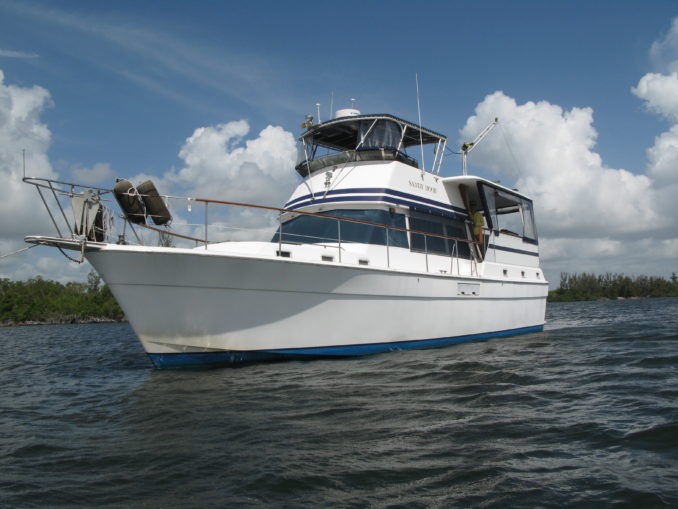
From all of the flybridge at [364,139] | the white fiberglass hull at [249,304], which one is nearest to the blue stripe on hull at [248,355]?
the white fiberglass hull at [249,304]

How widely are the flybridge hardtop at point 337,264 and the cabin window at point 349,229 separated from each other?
1.1 inches

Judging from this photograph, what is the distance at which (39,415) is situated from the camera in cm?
507

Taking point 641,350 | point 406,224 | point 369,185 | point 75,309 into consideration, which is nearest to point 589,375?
point 641,350

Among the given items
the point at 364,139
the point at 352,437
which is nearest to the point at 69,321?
the point at 364,139

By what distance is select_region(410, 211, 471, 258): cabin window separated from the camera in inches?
391

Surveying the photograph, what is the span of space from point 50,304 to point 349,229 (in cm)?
5580

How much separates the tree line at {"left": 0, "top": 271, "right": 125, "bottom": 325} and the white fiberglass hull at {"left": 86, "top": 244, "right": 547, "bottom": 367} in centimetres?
4673

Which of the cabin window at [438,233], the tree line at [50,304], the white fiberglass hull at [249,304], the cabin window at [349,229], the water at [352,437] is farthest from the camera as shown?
the tree line at [50,304]

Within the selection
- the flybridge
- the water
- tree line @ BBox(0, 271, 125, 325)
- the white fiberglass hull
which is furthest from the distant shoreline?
the white fiberglass hull

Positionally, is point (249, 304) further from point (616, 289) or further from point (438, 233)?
point (616, 289)

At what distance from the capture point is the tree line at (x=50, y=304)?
51.0m

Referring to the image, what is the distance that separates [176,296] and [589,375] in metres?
5.73

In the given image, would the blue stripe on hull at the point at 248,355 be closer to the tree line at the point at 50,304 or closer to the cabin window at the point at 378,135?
the cabin window at the point at 378,135

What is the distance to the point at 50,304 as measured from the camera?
53.5 m
